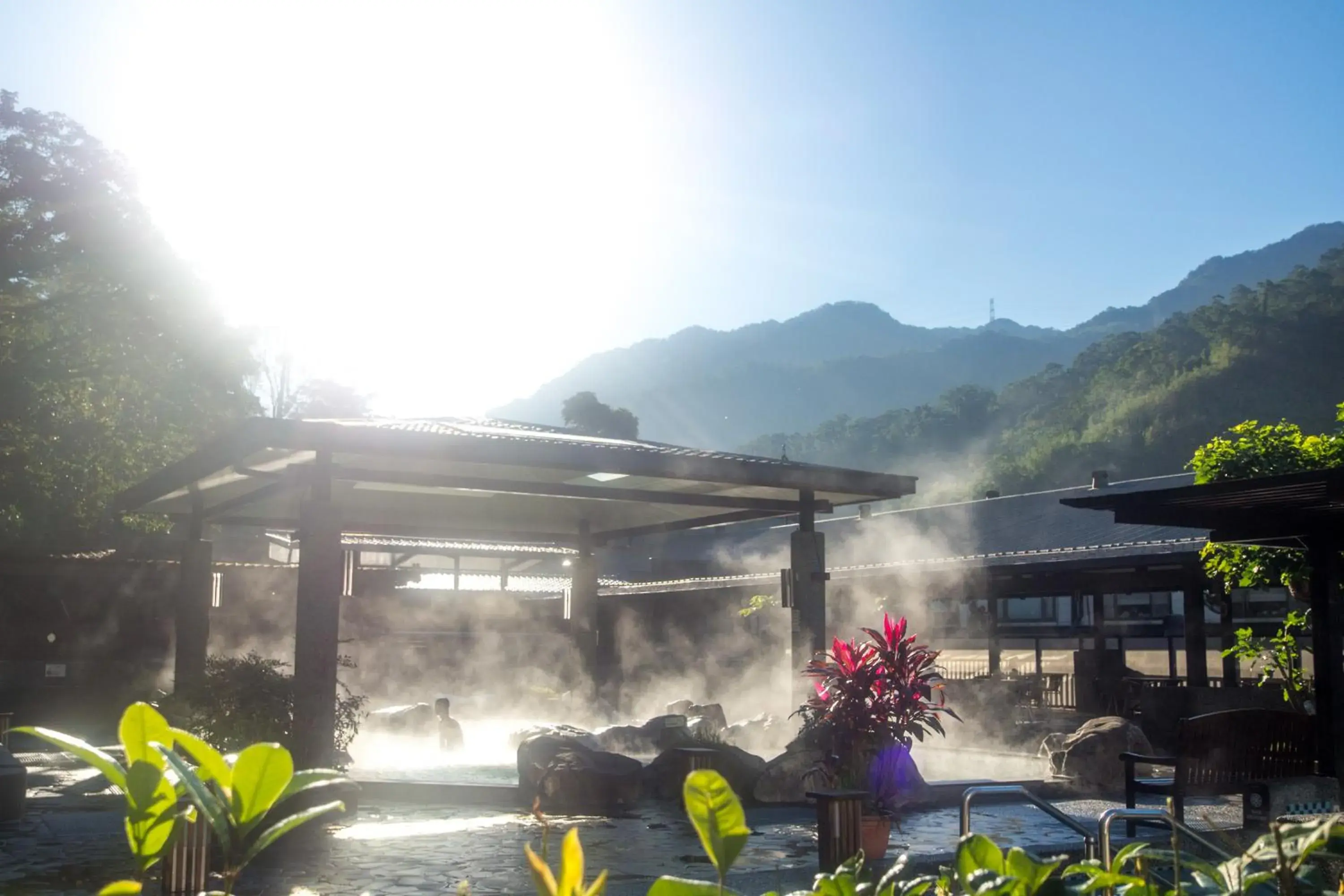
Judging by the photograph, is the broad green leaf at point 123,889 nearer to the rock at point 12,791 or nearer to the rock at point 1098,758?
the rock at point 12,791

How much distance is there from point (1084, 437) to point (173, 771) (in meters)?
58.4

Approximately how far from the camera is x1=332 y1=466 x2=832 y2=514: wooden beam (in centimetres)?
1236

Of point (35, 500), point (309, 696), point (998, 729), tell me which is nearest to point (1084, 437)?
point (998, 729)

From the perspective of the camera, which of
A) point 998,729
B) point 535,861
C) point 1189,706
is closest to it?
point 535,861

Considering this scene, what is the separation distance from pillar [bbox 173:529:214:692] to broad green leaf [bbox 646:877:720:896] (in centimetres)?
1404

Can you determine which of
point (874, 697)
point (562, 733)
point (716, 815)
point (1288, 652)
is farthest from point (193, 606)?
point (716, 815)

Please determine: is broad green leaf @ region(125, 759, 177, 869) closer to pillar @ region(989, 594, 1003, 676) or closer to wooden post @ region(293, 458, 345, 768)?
wooden post @ region(293, 458, 345, 768)

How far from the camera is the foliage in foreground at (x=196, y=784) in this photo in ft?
5.67

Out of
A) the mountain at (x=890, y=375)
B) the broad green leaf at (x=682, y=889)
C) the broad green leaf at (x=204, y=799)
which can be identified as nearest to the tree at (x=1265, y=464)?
the broad green leaf at (x=682, y=889)

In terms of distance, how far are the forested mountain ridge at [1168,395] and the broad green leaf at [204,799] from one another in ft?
169

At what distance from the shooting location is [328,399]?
51406mm

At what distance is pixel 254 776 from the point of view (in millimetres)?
1750

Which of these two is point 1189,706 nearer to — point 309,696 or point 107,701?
point 309,696

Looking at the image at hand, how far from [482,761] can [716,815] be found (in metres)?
15.1
